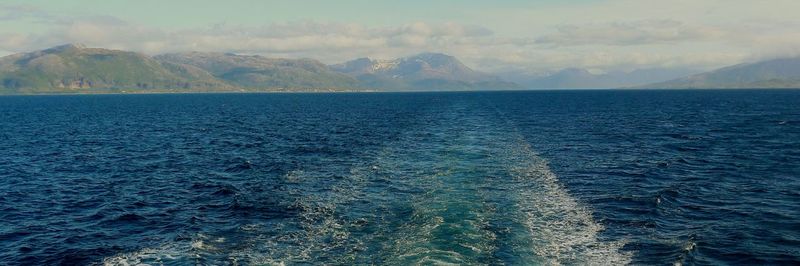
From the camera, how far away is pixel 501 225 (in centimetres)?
4075

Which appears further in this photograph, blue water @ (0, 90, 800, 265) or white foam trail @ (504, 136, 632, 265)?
blue water @ (0, 90, 800, 265)

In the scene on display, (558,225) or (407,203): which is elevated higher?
(407,203)

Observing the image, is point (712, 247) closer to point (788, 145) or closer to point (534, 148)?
point (534, 148)

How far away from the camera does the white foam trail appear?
34.4 m

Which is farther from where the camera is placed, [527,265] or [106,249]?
[106,249]

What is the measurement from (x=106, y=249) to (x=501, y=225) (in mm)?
28539

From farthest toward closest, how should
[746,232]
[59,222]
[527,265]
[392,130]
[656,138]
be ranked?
1. [392,130]
2. [656,138]
3. [59,222]
4. [746,232]
5. [527,265]

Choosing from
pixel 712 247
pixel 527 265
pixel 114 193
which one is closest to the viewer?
pixel 527 265

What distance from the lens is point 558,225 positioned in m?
41.6

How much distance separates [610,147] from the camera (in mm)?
88000

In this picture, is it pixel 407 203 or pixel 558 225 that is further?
pixel 407 203

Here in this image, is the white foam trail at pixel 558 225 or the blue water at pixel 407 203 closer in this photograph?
the white foam trail at pixel 558 225

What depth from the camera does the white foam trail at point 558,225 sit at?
34438mm

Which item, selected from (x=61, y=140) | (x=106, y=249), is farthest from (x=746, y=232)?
(x=61, y=140)
